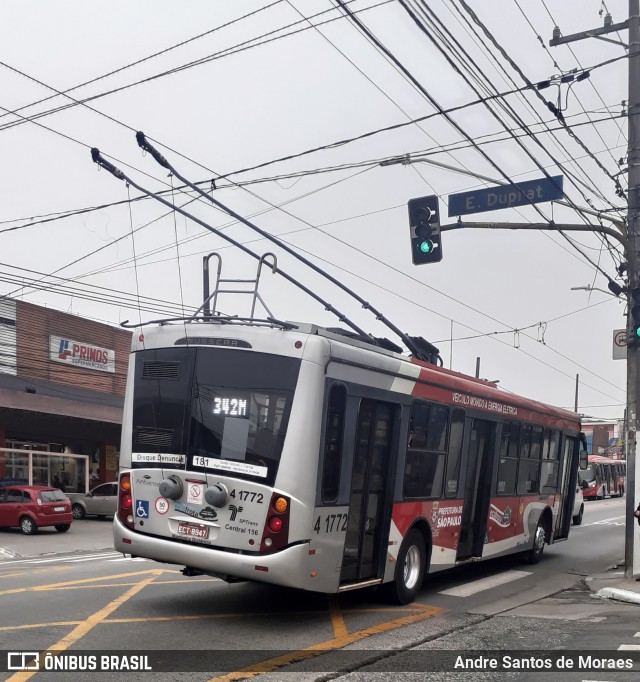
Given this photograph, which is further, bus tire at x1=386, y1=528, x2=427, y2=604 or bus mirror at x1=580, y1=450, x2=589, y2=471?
bus mirror at x1=580, y1=450, x2=589, y2=471

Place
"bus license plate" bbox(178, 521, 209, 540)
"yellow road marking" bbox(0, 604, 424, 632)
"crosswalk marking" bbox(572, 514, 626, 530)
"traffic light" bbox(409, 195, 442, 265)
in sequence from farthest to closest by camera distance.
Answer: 1. "crosswalk marking" bbox(572, 514, 626, 530)
2. "traffic light" bbox(409, 195, 442, 265)
3. "bus license plate" bbox(178, 521, 209, 540)
4. "yellow road marking" bbox(0, 604, 424, 632)


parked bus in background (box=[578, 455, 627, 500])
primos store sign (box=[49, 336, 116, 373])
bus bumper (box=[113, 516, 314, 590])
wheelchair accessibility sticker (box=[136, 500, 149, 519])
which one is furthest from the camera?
parked bus in background (box=[578, 455, 627, 500])

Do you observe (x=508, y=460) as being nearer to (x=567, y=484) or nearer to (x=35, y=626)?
(x=567, y=484)

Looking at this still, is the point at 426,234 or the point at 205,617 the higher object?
the point at 426,234

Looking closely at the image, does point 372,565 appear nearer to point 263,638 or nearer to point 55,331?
point 263,638

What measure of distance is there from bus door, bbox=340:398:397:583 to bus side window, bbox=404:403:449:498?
0.50 meters

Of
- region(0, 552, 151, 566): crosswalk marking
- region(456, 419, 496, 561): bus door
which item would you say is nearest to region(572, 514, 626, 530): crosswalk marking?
region(456, 419, 496, 561): bus door

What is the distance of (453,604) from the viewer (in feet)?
36.1

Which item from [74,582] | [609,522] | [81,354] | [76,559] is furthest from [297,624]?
[81,354]

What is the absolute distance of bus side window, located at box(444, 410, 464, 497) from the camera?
11.9m

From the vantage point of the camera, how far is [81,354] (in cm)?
3256

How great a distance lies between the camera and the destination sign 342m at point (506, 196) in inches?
568

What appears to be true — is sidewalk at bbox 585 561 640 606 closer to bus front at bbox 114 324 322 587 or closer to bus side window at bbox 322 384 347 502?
bus side window at bbox 322 384 347 502

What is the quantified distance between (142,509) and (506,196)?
28.3 feet
